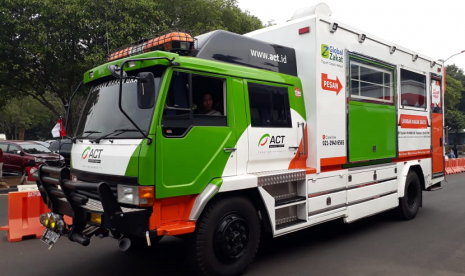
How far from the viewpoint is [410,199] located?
315 inches

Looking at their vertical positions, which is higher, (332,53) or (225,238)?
(332,53)

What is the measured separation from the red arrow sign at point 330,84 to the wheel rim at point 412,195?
335cm

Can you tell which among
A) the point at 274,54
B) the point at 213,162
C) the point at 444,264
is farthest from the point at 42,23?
the point at 444,264

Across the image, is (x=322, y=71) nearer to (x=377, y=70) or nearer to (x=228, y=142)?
(x=377, y=70)

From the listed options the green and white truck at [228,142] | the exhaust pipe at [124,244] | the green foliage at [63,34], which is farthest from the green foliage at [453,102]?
the exhaust pipe at [124,244]

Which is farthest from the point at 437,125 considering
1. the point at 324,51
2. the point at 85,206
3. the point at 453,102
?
the point at 453,102

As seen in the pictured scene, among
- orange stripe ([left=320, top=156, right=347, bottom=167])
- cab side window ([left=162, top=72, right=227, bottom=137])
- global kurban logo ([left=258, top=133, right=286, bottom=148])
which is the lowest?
orange stripe ([left=320, top=156, right=347, bottom=167])

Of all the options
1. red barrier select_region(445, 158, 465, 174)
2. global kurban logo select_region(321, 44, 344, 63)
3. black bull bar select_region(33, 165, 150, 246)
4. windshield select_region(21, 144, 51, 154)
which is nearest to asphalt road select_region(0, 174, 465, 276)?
black bull bar select_region(33, 165, 150, 246)

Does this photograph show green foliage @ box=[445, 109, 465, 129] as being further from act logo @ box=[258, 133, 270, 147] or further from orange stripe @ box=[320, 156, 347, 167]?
act logo @ box=[258, 133, 270, 147]

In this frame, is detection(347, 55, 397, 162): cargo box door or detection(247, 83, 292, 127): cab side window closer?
detection(247, 83, 292, 127): cab side window

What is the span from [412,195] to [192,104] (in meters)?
5.92

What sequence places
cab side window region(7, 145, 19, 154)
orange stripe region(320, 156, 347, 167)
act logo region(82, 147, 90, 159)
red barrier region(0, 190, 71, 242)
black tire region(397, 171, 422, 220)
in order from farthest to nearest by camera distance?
cab side window region(7, 145, 19, 154), black tire region(397, 171, 422, 220), red barrier region(0, 190, 71, 242), orange stripe region(320, 156, 347, 167), act logo region(82, 147, 90, 159)

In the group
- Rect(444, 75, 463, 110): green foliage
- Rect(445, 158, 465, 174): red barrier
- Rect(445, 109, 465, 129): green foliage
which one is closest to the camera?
Rect(445, 158, 465, 174): red barrier

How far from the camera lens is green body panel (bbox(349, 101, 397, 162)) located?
6.19 metres
